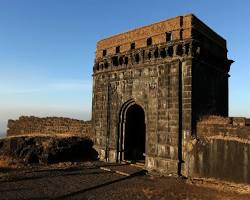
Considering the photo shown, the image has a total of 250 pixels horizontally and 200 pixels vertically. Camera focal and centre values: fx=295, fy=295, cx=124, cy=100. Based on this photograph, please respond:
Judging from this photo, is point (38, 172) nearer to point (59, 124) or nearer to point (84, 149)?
point (84, 149)

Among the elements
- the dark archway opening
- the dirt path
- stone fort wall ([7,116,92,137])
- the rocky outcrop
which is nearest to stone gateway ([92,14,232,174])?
the dark archway opening

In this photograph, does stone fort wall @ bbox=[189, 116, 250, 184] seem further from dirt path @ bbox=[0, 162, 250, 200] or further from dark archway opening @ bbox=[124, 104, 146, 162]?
dark archway opening @ bbox=[124, 104, 146, 162]

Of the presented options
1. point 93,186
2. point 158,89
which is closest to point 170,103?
point 158,89

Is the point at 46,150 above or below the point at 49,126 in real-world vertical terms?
below

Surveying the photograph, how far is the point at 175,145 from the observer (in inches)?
556

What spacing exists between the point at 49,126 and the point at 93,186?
573 inches

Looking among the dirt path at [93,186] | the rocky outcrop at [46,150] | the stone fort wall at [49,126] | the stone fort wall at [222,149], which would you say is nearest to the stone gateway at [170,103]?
the stone fort wall at [222,149]

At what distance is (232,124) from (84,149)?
9.56 metres

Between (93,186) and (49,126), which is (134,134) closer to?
(93,186)

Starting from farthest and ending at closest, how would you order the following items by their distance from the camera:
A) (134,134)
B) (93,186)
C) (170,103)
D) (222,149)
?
(134,134)
(170,103)
(222,149)
(93,186)

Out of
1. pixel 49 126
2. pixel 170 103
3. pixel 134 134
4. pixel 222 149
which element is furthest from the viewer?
pixel 49 126

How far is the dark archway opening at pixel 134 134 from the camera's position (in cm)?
1764

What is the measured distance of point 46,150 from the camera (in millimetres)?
16641

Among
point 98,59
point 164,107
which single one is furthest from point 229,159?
point 98,59
